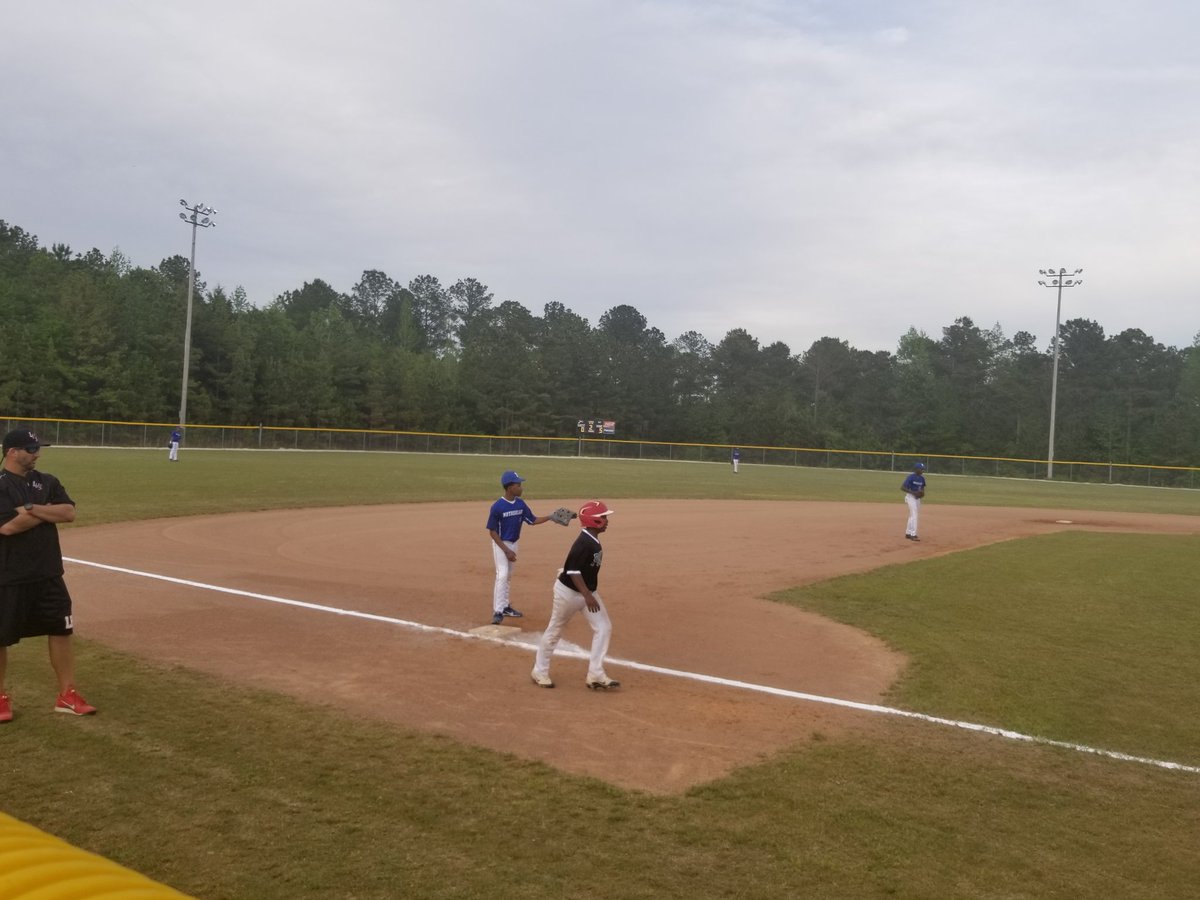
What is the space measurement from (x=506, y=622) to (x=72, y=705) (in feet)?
17.0

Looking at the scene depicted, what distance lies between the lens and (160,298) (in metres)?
84.4

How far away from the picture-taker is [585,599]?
823 cm

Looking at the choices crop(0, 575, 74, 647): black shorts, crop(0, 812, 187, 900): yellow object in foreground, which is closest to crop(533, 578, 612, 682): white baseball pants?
crop(0, 575, 74, 647): black shorts

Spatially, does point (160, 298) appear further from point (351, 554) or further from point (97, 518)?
point (351, 554)

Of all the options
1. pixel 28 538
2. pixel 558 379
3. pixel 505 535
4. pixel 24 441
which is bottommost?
pixel 505 535

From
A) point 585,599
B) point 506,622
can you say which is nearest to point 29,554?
point 585,599

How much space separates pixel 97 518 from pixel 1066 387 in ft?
327

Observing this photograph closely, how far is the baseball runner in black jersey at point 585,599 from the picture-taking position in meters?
8.18

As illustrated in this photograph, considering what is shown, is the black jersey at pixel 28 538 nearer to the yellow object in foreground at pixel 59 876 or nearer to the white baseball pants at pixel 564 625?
the yellow object in foreground at pixel 59 876

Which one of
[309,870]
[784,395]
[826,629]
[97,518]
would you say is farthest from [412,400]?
[309,870]

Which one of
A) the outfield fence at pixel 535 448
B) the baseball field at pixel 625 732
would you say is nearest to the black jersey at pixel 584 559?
the baseball field at pixel 625 732

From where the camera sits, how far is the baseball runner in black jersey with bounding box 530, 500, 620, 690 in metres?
8.18

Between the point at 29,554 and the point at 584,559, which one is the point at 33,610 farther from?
the point at 584,559

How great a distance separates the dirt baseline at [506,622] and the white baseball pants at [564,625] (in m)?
0.32
